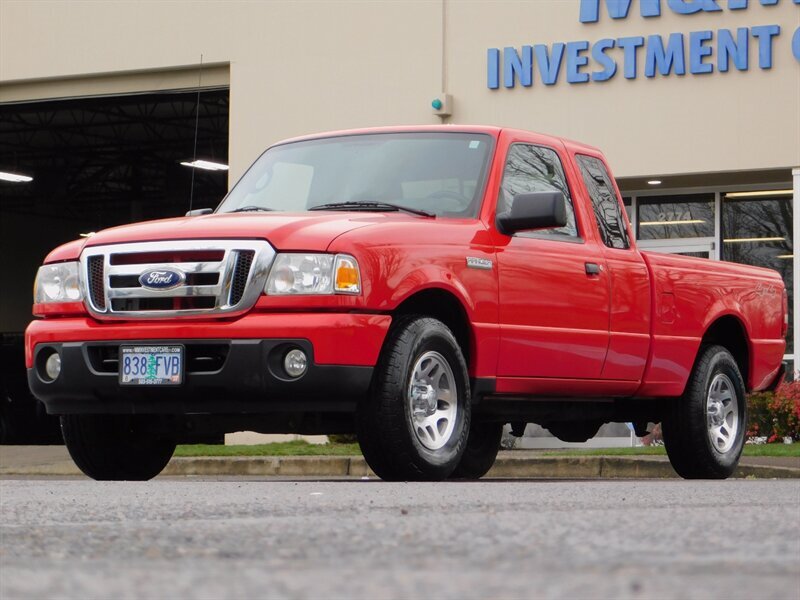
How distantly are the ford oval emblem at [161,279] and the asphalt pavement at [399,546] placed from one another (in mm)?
1769

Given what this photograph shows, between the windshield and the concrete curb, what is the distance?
4.24 metres

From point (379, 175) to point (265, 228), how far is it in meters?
1.40

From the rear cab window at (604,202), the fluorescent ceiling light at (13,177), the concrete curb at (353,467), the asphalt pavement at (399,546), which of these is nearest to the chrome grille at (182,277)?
the asphalt pavement at (399,546)

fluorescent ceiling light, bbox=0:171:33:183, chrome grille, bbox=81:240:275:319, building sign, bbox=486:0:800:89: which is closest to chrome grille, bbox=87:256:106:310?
chrome grille, bbox=81:240:275:319

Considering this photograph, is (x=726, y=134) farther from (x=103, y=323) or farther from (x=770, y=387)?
(x=103, y=323)

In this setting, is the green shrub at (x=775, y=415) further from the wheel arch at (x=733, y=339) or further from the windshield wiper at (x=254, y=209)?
the windshield wiper at (x=254, y=209)

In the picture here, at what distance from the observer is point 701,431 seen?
988 centimetres

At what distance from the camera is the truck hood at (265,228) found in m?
7.48

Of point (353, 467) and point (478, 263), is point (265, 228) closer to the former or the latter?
point (478, 263)

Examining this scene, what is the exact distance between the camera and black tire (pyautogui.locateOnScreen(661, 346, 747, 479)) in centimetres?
986

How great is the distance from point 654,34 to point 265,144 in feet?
17.8

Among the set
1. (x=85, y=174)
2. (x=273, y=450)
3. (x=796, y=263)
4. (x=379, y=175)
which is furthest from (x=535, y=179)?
(x=85, y=174)

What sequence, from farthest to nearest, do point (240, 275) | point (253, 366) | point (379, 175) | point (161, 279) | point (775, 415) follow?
point (775, 415)
point (379, 175)
point (161, 279)
point (240, 275)
point (253, 366)

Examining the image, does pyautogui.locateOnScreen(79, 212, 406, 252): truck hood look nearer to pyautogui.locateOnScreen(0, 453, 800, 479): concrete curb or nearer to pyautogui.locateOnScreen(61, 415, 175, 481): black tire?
pyautogui.locateOnScreen(61, 415, 175, 481): black tire
